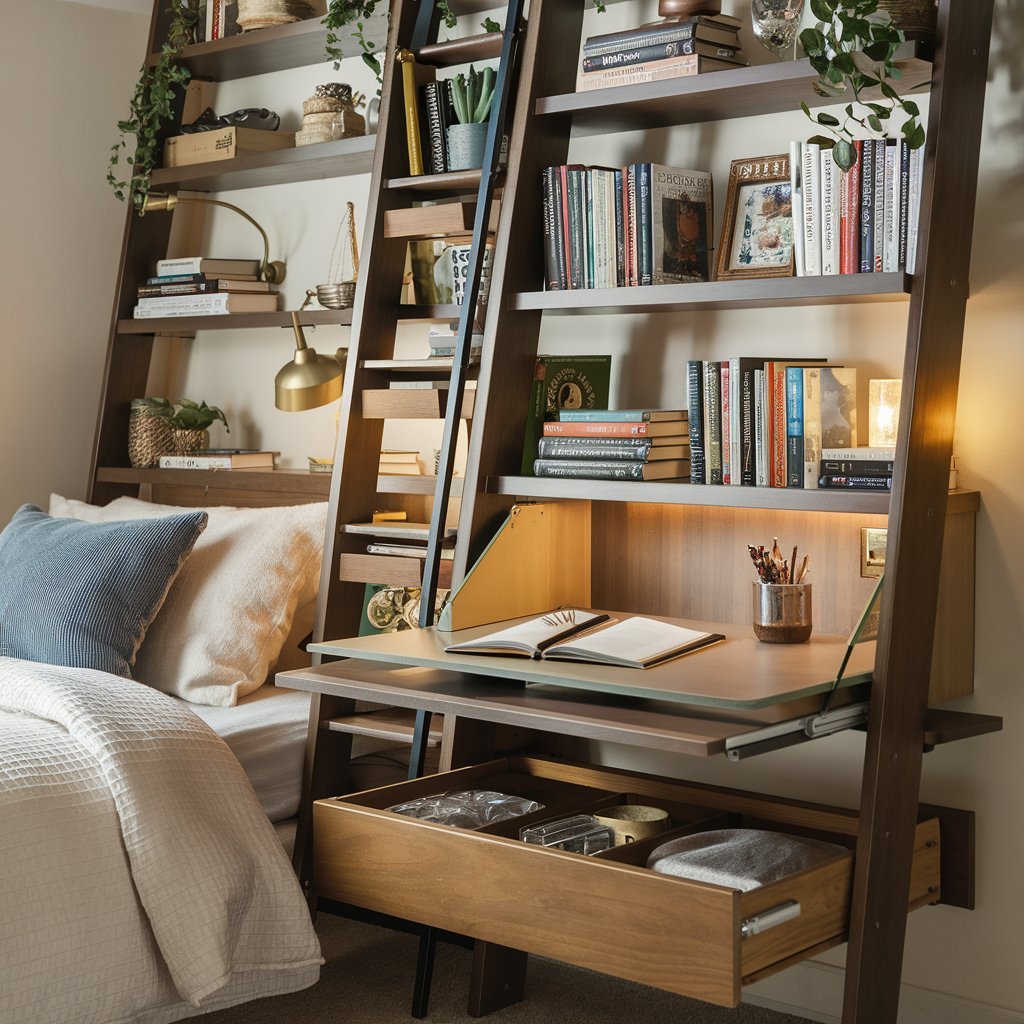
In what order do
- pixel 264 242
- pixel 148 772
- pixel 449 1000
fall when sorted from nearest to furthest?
pixel 148 772 < pixel 449 1000 < pixel 264 242

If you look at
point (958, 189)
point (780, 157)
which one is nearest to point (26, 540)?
point (780, 157)

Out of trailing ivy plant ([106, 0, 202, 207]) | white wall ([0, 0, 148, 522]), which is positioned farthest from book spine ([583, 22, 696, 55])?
white wall ([0, 0, 148, 522])

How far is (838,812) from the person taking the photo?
7.49ft

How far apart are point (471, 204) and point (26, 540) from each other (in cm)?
121

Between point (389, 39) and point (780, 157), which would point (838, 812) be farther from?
point (389, 39)

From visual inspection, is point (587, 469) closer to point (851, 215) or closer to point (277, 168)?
point (851, 215)

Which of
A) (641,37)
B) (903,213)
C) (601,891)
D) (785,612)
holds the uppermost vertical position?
(641,37)

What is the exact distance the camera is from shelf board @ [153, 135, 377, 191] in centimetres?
308

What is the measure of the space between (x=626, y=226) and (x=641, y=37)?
35 centimetres

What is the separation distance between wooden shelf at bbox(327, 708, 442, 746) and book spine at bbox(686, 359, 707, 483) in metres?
0.73

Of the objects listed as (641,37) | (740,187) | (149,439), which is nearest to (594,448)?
(740,187)

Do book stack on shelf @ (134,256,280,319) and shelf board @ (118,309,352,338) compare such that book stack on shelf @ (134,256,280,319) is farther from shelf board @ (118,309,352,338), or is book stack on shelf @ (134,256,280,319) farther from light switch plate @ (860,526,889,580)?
light switch plate @ (860,526,889,580)

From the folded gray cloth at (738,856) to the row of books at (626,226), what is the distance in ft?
3.38

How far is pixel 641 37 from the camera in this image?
8.14ft
